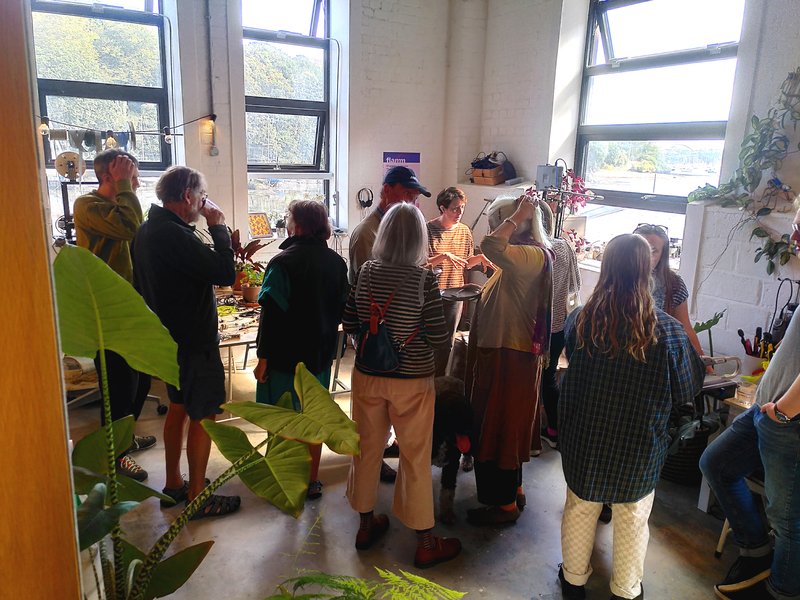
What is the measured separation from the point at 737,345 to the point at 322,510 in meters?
2.75

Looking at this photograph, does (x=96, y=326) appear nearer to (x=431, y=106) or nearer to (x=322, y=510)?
(x=322, y=510)

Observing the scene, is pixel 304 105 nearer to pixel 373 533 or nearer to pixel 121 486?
pixel 373 533

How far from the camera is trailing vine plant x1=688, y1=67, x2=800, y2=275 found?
3420 millimetres

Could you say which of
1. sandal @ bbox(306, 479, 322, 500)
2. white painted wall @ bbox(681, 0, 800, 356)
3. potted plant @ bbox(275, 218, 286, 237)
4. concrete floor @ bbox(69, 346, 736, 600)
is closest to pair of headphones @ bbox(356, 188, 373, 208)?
potted plant @ bbox(275, 218, 286, 237)

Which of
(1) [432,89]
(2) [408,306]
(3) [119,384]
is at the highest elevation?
(1) [432,89]

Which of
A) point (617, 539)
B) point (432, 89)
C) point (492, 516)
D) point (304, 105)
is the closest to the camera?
point (617, 539)

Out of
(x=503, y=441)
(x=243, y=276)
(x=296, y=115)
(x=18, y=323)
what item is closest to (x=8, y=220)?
(x=18, y=323)

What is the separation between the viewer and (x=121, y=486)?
1217mm

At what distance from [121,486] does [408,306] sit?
4.47 ft

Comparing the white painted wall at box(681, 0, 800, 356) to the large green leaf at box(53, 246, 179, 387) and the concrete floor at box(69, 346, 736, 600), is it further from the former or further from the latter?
the large green leaf at box(53, 246, 179, 387)

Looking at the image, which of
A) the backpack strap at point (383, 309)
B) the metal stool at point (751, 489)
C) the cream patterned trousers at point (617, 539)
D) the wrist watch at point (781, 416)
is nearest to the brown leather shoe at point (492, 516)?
the cream patterned trousers at point (617, 539)

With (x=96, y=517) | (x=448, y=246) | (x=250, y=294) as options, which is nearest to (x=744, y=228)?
(x=448, y=246)

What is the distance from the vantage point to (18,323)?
66cm

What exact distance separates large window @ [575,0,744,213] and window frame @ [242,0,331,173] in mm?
2483
